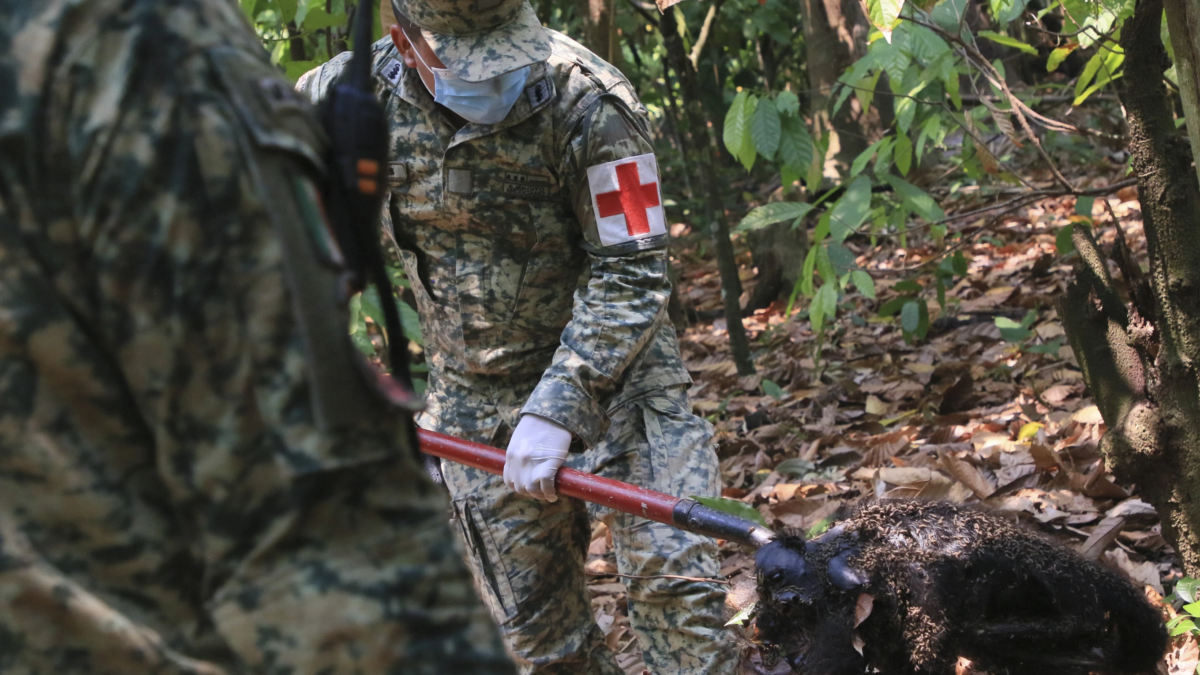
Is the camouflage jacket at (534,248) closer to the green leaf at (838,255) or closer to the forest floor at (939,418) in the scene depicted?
the forest floor at (939,418)

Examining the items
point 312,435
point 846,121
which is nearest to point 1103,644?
point 312,435

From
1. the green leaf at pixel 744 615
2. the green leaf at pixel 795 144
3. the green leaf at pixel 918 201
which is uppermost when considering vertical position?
the green leaf at pixel 795 144

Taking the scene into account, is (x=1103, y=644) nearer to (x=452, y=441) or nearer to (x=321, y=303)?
(x=452, y=441)

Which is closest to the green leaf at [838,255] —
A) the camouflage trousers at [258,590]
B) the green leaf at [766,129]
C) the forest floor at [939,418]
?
the forest floor at [939,418]

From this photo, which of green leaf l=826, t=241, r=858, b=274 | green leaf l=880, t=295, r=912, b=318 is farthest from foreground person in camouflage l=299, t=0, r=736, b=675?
green leaf l=880, t=295, r=912, b=318

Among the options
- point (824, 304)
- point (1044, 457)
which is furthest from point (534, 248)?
point (1044, 457)

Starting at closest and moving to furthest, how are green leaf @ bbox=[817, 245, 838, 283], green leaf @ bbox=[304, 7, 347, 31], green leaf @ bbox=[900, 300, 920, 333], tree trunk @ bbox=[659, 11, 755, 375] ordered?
green leaf @ bbox=[304, 7, 347, 31], green leaf @ bbox=[817, 245, 838, 283], green leaf @ bbox=[900, 300, 920, 333], tree trunk @ bbox=[659, 11, 755, 375]

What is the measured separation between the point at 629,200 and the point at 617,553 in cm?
85

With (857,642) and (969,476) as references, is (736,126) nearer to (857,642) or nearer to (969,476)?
(969,476)

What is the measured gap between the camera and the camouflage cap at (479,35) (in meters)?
2.26

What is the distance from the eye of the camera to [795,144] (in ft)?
11.6

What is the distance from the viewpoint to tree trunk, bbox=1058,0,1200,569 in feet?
7.61

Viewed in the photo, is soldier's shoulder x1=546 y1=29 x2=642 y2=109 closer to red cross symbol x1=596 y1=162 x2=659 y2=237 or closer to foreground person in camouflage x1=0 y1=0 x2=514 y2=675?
red cross symbol x1=596 y1=162 x2=659 y2=237

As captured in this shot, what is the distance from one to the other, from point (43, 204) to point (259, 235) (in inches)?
8.1
